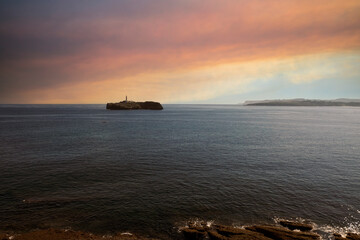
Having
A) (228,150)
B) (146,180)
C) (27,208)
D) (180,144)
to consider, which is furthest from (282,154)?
(27,208)

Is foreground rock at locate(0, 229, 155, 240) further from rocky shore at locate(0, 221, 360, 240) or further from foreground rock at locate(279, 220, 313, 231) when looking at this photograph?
foreground rock at locate(279, 220, 313, 231)

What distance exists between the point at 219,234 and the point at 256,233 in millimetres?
3520

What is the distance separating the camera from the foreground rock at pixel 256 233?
18.5m

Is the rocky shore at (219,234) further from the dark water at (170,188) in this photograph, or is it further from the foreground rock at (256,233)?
the dark water at (170,188)

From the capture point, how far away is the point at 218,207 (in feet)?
79.6

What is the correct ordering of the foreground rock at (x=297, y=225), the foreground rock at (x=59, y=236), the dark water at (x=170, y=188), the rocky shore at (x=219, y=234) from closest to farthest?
the foreground rock at (x=59, y=236), the rocky shore at (x=219, y=234), the foreground rock at (x=297, y=225), the dark water at (x=170, y=188)

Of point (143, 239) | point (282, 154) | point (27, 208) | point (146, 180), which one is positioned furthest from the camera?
point (282, 154)

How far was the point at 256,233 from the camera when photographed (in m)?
19.2

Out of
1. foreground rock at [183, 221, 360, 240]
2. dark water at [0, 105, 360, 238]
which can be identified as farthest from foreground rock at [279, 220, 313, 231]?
dark water at [0, 105, 360, 238]

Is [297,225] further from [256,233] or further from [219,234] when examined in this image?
[219,234]

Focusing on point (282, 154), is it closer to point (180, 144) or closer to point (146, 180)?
point (180, 144)

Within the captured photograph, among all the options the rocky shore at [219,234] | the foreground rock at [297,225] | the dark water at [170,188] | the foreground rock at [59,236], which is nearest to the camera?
the foreground rock at [59,236]

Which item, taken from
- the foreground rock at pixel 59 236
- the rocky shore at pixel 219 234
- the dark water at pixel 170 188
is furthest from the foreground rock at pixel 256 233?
the foreground rock at pixel 59 236

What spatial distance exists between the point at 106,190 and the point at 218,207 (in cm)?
1545
